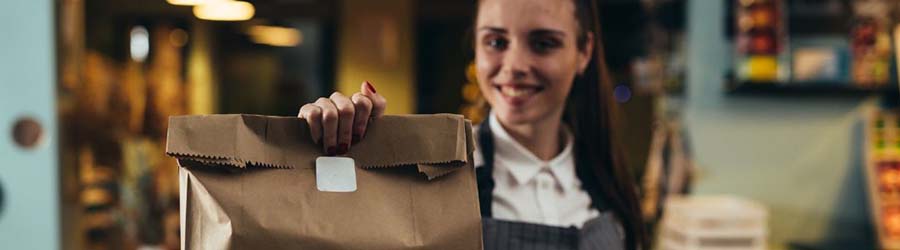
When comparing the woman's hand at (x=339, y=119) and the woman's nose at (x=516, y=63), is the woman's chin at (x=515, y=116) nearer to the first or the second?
the woman's nose at (x=516, y=63)

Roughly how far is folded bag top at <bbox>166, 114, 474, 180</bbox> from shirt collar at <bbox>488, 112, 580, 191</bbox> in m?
0.45

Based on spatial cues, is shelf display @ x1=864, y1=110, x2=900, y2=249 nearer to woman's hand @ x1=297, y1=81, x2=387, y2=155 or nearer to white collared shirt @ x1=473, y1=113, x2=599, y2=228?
white collared shirt @ x1=473, y1=113, x2=599, y2=228

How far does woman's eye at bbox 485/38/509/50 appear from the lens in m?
1.34

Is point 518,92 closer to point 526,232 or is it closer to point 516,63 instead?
point 516,63

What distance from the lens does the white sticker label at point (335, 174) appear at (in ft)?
2.90

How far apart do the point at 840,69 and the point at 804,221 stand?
683mm

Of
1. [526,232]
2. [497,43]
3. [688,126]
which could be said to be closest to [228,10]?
[688,126]

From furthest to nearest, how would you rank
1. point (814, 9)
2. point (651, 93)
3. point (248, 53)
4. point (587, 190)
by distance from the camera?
1. point (248, 53)
2. point (651, 93)
3. point (814, 9)
4. point (587, 190)

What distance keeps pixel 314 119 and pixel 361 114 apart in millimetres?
54

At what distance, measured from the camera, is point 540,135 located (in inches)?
56.2

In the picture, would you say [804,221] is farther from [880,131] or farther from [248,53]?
[248,53]

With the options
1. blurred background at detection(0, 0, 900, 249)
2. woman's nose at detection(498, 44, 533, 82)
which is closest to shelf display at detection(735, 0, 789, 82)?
blurred background at detection(0, 0, 900, 249)

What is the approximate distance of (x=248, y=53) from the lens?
19.7 ft

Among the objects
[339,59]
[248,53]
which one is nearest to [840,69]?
[339,59]
